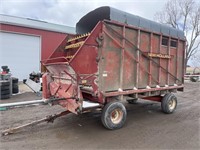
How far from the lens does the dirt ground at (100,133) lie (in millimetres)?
4184

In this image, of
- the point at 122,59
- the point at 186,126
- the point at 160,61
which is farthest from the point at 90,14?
the point at 186,126

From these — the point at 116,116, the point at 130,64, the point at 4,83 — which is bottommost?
the point at 116,116

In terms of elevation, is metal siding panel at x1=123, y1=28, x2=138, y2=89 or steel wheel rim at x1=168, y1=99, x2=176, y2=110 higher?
metal siding panel at x1=123, y1=28, x2=138, y2=89

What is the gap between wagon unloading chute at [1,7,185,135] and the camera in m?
4.89

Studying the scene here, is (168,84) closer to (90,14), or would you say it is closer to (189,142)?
(189,142)

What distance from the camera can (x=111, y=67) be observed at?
518 centimetres

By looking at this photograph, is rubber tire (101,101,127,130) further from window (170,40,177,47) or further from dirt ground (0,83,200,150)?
window (170,40,177,47)

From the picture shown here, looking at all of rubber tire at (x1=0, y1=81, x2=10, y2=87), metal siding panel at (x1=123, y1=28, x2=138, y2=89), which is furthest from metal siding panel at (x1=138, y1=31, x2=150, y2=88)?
rubber tire at (x1=0, y1=81, x2=10, y2=87)

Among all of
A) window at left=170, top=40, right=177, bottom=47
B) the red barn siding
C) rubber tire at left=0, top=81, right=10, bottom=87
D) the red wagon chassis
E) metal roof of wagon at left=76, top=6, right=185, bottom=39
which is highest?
the red barn siding

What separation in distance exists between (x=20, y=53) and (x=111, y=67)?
1240cm

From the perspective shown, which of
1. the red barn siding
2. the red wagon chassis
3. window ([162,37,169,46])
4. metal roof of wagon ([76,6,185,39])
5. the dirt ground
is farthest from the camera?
the red barn siding

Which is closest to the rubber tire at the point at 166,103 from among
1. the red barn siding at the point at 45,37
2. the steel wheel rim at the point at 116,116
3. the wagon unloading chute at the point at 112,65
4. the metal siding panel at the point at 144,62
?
the wagon unloading chute at the point at 112,65

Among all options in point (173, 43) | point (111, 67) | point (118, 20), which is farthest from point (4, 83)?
point (173, 43)

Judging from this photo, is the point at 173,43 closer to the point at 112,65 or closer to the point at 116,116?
the point at 112,65
